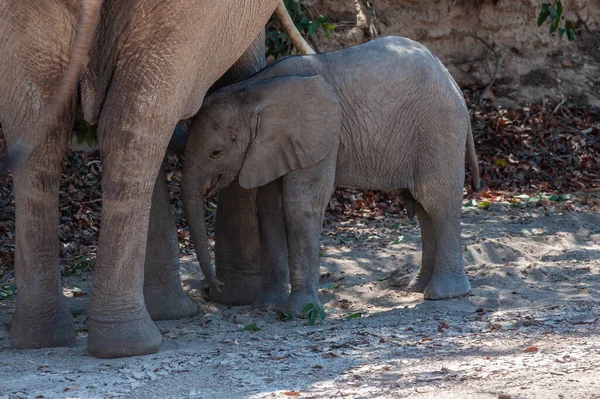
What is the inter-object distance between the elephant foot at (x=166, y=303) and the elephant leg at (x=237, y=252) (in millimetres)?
567

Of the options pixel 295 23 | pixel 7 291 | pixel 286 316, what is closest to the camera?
pixel 286 316

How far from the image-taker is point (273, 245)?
23.1 feet

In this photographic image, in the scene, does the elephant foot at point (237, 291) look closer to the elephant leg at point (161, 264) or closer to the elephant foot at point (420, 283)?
the elephant leg at point (161, 264)

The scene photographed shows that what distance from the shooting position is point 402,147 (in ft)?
23.5

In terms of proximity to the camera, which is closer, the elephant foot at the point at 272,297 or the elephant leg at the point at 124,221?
the elephant leg at the point at 124,221

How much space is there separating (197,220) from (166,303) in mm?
617

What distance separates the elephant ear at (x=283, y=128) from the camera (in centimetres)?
663

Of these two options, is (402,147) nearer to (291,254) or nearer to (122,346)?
(291,254)

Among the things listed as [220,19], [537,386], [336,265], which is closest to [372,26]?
[336,265]

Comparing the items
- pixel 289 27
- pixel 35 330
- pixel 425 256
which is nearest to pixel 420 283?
pixel 425 256

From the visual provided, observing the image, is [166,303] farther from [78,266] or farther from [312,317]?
[78,266]

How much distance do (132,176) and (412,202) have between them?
2653mm

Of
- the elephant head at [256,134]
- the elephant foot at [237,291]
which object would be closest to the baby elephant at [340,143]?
the elephant head at [256,134]

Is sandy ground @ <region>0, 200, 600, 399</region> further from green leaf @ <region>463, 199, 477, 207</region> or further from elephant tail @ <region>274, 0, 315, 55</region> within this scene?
green leaf @ <region>463, 199, 477, 207</region>
